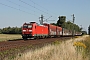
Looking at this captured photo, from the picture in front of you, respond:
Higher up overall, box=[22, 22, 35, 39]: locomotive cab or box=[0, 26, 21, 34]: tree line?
box=[0, 26, 21, 34]: tree line

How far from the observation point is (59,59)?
10.1 m

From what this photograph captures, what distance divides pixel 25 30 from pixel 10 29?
307 ft

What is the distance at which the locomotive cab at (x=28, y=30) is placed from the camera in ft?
137

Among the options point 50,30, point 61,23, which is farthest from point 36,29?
point 61,23

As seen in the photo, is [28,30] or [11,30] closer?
[28,30]

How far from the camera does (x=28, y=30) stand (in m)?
42.4

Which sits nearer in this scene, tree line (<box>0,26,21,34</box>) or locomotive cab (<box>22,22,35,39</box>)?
locomotive cab (<box>22,22,35,39</box>)

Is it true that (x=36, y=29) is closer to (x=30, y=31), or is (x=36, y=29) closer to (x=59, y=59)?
(x=30, y=31)

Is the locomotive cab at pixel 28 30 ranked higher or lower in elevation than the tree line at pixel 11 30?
lower

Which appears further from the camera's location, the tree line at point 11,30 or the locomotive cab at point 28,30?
the tree line at point 11,30

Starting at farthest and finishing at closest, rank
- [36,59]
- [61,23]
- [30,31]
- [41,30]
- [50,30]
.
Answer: [61,23] → [50,30] → [41,30] → [30,31] → [36,59]

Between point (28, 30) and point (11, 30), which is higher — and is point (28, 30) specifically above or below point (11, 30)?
below

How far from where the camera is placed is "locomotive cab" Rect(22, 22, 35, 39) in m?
41.9

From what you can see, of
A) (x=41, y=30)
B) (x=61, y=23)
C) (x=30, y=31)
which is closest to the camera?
(x=30, y=31)
